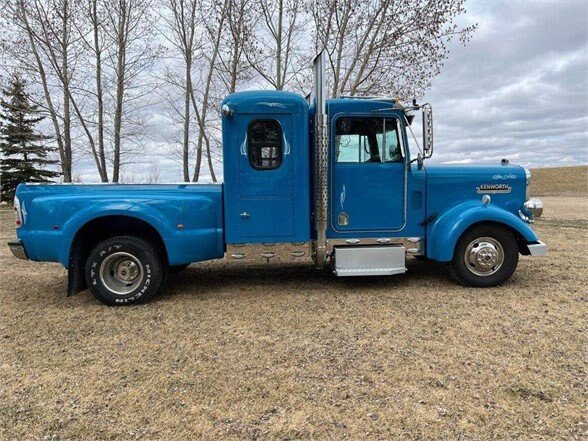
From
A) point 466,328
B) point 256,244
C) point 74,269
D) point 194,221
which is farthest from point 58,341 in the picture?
point 466,328

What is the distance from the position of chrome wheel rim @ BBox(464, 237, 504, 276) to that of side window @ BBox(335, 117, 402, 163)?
154 cm

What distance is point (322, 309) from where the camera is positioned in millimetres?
4777

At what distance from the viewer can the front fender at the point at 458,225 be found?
17.6 feet

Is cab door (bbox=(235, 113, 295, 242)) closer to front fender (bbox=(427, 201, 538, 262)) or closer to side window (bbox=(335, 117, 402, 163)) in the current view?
side window (bbox=(335, 117, 402, 163))

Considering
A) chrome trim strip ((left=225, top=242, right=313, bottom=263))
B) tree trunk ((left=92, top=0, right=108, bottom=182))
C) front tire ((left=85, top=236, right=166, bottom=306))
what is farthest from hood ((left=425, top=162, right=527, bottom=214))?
tree trunk ((left=92, top=0, right=108, bottom=182))

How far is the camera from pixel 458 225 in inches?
211

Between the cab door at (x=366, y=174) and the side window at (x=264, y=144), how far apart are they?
2.44ft

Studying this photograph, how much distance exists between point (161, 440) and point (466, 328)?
9.77 ft

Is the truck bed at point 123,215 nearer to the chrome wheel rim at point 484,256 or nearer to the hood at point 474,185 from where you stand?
the hood at point 474,185

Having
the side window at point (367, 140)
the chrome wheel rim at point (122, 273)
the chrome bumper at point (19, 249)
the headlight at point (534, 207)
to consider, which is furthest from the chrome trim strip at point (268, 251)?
the headlight at point (534, 207)

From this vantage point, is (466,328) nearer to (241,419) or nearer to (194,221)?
(241,419)

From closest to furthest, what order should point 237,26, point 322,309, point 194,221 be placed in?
point 322,309 < point 194,221 < point 237,26

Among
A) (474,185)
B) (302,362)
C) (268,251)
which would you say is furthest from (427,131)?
(302,362)

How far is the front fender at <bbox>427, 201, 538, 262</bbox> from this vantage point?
17.6 ft
